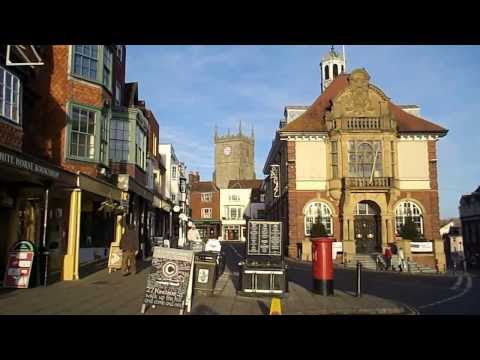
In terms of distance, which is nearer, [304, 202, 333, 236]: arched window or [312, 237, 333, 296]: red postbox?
[312, 237, 333, 296]: red postbox

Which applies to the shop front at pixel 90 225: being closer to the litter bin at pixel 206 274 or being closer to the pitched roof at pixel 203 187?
the litter bin at pixel 206 274

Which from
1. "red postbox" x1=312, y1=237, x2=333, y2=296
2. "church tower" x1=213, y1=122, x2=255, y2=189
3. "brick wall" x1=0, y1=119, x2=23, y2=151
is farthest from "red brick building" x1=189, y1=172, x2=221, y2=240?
"red postbox" x1=312, y1=237, x2=333, y2=296

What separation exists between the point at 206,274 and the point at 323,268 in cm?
339

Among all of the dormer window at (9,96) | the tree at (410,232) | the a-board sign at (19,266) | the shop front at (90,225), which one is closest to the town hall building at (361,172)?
the tree at (410,232)

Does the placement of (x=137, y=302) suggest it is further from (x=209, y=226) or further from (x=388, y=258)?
(x=209, y=226)

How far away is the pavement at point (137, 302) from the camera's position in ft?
29.4

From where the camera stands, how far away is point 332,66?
154 ft

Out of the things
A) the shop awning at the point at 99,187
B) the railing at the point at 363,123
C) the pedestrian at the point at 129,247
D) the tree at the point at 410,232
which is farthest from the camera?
the railing at the point at 363,123

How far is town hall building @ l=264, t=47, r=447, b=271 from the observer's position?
31969mm

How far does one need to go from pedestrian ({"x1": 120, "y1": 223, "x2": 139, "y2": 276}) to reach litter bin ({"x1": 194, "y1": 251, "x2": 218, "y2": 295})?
4.55 metres

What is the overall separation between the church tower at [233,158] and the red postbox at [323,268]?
3918 inches

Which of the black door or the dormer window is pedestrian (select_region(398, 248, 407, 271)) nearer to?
the black door
